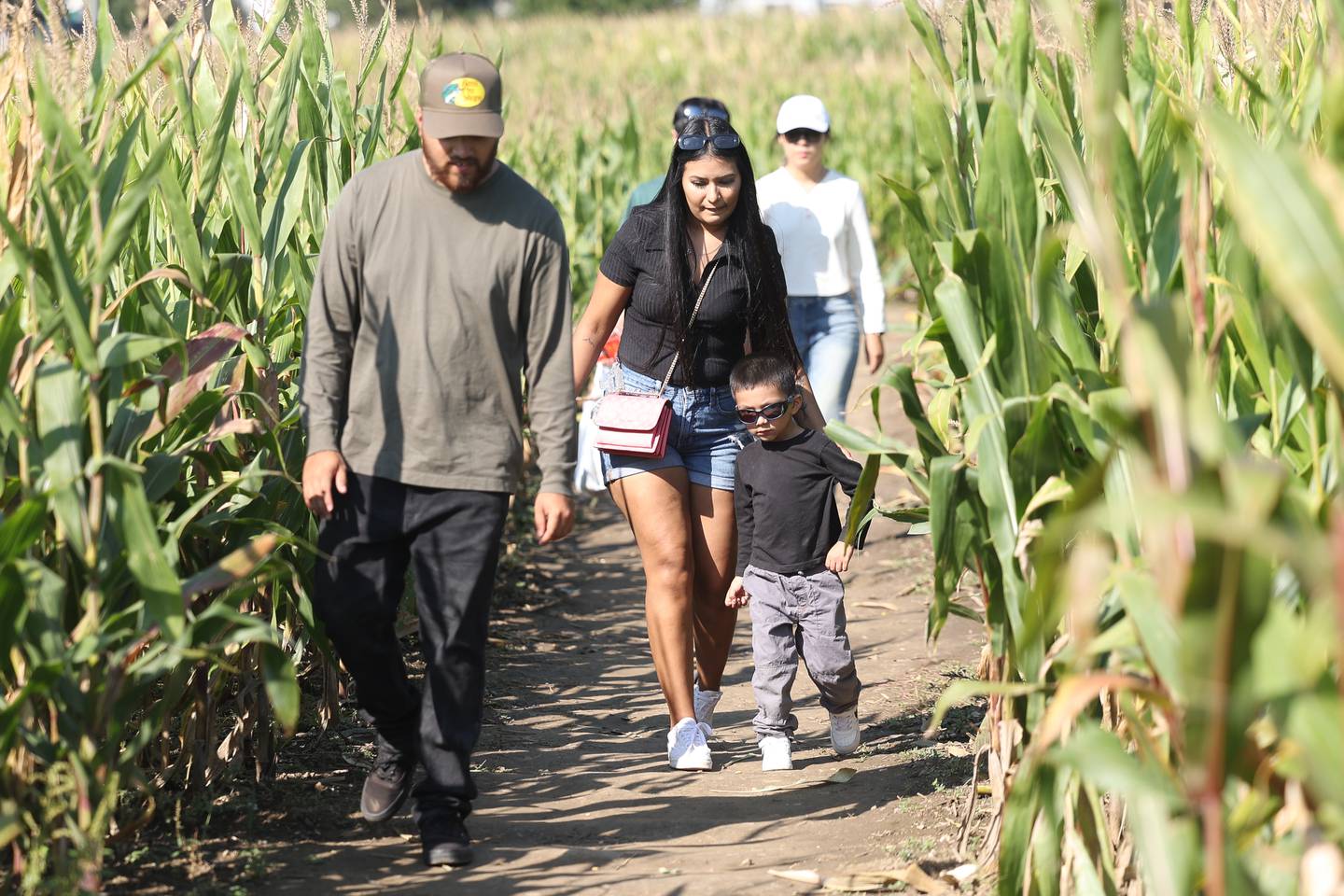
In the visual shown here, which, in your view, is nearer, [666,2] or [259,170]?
[259,170]

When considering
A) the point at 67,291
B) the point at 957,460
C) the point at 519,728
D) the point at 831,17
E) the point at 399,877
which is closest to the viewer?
the point at 67,291

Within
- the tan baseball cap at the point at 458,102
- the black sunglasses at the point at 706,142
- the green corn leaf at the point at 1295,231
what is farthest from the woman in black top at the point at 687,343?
the green corn leaf at the point at 1295,231

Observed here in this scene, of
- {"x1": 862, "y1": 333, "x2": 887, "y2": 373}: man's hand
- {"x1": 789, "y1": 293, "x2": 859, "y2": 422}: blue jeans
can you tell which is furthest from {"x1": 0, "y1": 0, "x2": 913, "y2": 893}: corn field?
{"x1": 862, "y1": 333, "x2": 887, "y2": 373}: man's hand

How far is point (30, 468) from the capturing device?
3.07m

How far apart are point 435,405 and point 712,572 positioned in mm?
1392

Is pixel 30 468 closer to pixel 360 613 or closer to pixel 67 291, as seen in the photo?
pixel 67 291

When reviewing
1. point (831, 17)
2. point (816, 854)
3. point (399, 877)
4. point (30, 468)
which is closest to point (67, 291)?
point (30, 468)

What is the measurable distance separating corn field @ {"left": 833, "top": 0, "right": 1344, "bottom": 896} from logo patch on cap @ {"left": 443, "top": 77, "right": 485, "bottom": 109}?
0.95 m

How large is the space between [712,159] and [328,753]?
1.99 metres

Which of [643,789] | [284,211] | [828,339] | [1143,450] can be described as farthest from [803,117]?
[1143,450]

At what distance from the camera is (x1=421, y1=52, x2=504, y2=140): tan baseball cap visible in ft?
11.6

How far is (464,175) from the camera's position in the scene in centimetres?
361

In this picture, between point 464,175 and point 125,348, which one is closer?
point 125,348

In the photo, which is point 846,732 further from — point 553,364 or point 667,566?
point 553,364
